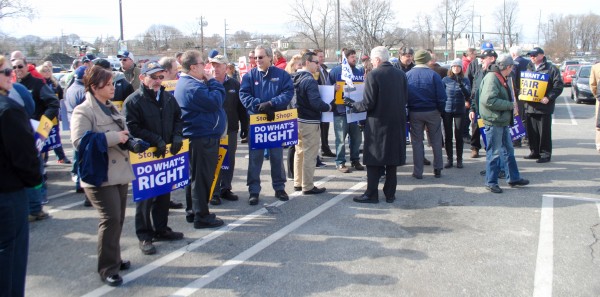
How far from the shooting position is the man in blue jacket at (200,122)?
5.42 m

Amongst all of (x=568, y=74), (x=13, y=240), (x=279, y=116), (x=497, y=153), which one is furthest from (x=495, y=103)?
(x=568, y=74)

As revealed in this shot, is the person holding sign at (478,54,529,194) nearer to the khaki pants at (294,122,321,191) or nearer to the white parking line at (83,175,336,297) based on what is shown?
the khaki pants at (294,122,321,191)

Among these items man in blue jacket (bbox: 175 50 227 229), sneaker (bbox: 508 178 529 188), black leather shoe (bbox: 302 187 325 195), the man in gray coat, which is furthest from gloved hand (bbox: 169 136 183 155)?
sneaker (bbox: 508 178 529 188)

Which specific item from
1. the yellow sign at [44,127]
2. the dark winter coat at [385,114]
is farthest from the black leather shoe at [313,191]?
the yellow sign at [44,127]

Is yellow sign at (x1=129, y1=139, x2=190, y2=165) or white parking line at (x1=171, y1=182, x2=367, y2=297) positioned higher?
yellow sign at (x1=129, y1=139, x2=190, y2=165)

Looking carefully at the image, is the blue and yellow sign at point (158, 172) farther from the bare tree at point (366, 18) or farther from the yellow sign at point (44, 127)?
the bare tree at point (366, 18)

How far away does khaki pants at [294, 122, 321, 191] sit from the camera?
23.0 feet

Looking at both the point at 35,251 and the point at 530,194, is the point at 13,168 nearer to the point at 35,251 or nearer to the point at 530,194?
the point at 35,251

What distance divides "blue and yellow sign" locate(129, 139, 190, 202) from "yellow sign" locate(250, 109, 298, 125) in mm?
1349

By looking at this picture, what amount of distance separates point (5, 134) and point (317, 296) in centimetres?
264

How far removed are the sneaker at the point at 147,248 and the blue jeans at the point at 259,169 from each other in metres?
1.97

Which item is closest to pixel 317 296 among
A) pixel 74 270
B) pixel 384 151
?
pixel 74 270

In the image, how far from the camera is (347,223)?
584 cm

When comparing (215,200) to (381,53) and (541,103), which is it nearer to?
(381,53)
